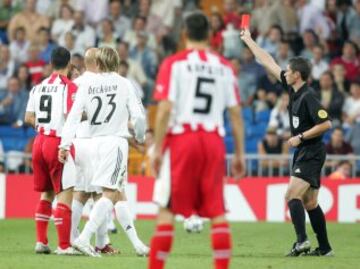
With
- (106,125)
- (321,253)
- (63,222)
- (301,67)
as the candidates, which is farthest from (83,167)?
(321,253)

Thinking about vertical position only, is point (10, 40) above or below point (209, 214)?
above

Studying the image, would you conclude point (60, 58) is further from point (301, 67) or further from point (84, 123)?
point (301, 67)

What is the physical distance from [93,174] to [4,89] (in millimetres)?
11427

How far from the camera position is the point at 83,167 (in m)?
14.0

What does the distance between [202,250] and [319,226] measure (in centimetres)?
172

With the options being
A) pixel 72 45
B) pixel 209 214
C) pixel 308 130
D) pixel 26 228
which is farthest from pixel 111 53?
pixel 72 45

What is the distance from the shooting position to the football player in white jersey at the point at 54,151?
44.9 ft

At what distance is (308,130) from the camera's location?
14125 mm

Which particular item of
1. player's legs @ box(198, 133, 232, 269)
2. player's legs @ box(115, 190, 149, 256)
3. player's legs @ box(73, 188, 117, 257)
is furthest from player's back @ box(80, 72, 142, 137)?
player's legs @ box(198, 133, 232, 269)

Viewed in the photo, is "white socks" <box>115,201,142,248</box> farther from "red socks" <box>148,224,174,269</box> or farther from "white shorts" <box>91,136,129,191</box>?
"red socks" <box>148,224,174,269</box>

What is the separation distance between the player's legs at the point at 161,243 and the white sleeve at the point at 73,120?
10.0 feet

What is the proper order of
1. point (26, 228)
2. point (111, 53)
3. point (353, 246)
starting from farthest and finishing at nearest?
point (26, 228)
point (353, 246)
point (111, 53)

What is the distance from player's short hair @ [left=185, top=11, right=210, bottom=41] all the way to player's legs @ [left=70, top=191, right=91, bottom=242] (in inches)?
169

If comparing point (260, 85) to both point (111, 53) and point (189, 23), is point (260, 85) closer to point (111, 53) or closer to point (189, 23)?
point (111, 53)
